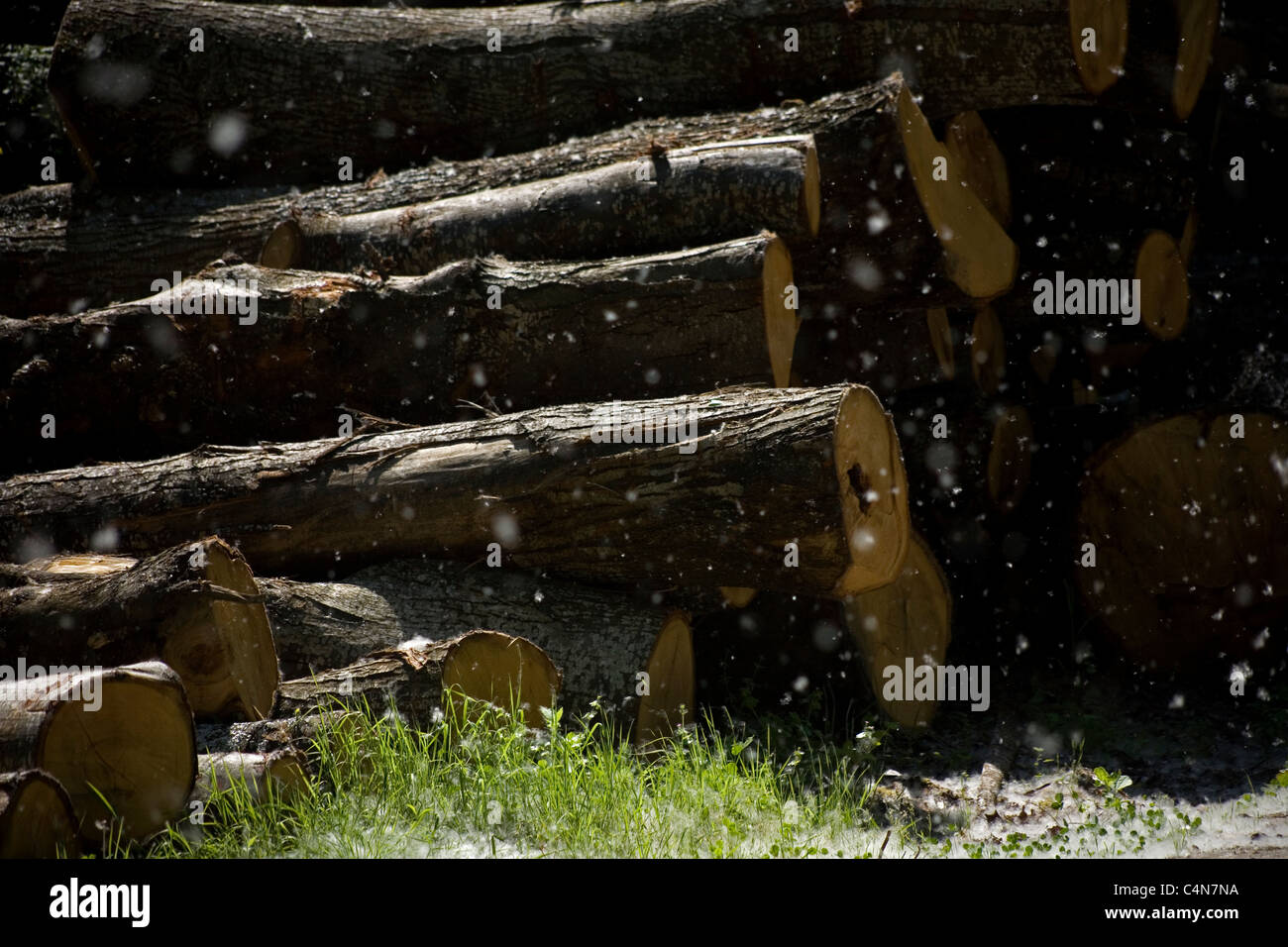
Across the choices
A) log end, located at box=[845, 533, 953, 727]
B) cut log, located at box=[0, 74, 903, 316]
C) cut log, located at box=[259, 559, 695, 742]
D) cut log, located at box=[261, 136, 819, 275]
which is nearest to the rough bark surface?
Answer: cut log, located at box=[259, 559, 695, 742]

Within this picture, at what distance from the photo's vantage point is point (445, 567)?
4441 millimetres

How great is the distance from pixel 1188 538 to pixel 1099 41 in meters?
2.39

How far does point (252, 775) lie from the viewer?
3.26 metres

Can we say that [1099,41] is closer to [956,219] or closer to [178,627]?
[956,219]

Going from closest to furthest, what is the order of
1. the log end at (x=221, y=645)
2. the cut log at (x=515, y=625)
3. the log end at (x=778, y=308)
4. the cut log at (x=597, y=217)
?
the log end at (x=221, y=645) < the cut log at (x=515, y=625) < the log end at (x=778, y=308) < the cut log at (x=597, y=217)

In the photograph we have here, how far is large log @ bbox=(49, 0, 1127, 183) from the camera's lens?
19.6ft

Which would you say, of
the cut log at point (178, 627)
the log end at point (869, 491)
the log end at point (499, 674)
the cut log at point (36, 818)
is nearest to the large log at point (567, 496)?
the log end at point (869, 491)

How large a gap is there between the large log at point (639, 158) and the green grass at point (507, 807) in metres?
2.32

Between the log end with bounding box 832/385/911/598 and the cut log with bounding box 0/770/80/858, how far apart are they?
243 cm

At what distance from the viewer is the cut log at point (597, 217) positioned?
4.78m

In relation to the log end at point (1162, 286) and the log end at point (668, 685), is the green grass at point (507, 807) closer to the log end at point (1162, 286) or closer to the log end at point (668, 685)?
the log end at point (668, 685)

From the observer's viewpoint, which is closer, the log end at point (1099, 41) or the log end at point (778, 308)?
the log end at point (778, 308)

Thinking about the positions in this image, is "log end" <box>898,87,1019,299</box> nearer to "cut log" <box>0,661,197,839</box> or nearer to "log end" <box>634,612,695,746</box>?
"log end" <box>634,612,695,746</box>
